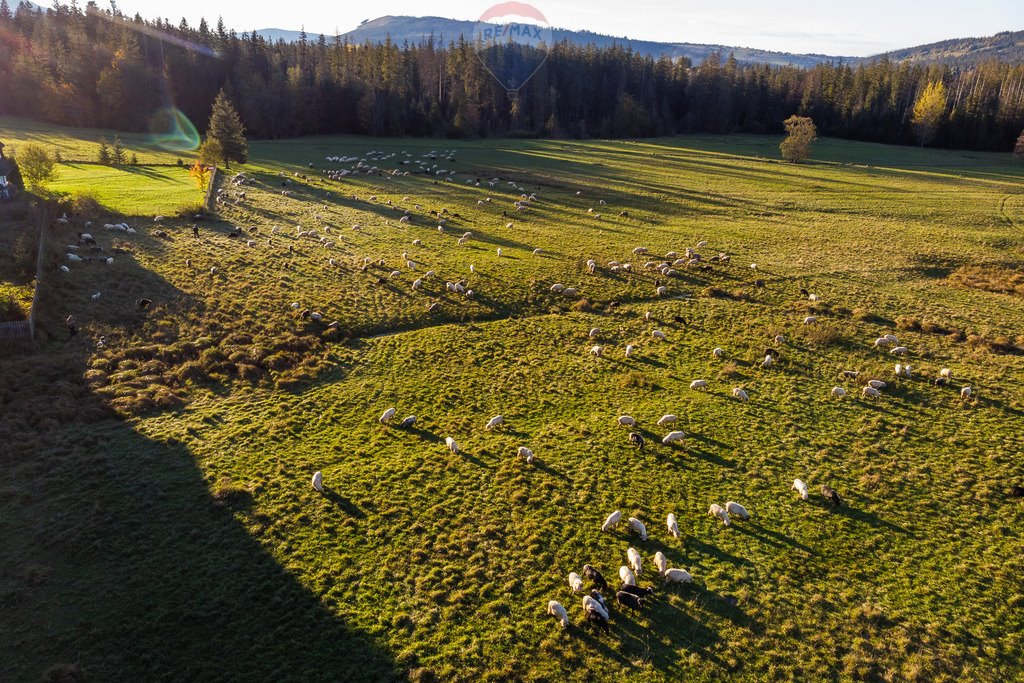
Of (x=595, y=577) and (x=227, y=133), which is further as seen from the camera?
(x=227, y=133)

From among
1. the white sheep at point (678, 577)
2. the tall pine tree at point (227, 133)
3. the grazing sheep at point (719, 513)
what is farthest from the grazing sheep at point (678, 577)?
the tall pine tree at point (227, 133)

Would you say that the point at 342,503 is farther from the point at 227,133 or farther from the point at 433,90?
the point at 433,90

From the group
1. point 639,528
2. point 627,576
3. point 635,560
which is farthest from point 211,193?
point 627,576

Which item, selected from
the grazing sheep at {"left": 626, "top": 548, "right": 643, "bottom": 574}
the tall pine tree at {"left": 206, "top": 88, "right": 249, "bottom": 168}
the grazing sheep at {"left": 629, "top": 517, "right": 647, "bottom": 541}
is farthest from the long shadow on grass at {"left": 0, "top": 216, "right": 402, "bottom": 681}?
the tall pine tree at {"left": 206, "top": 88, "right": 249, "bottom": 168}

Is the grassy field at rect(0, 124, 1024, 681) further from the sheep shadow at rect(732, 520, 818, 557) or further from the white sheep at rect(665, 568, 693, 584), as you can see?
the white sheep at rect(665, 568, 693, 584)

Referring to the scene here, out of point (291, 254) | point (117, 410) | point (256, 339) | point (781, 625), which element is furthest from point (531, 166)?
point (781, 625)

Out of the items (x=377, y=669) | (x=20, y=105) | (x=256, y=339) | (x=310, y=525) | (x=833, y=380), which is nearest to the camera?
(x=377, y=669)

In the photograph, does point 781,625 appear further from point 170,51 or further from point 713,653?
point 170,51

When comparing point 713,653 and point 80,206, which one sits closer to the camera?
point 713,653
